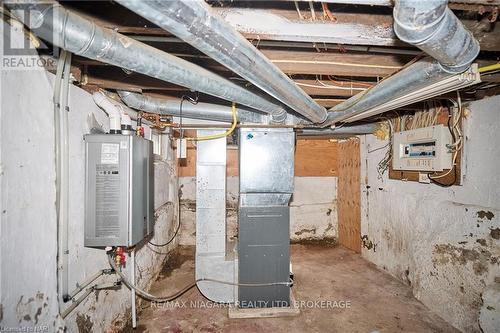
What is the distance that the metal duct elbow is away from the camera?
759mm

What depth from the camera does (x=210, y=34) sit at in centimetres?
85

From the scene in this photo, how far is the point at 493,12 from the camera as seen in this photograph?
3.37ft

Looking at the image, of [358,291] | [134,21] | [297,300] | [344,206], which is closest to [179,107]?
[134,21]

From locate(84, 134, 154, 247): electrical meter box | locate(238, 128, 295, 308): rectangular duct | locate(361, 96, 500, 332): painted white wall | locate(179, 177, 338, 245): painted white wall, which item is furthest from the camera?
locate(179, 177, 338, 245): painted white wall

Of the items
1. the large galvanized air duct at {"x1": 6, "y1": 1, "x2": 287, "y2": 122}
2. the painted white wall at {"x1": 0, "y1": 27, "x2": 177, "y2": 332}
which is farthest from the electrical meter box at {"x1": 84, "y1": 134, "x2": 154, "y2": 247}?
the large galvanized air duct at {"x1": 6, "y1": 1, "x2": 287, "y2": 122}

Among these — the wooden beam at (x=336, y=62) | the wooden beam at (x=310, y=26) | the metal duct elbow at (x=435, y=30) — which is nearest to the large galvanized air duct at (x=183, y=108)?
the wooden beam at (x=336, y=62)

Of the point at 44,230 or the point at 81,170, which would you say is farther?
the point at 81,170

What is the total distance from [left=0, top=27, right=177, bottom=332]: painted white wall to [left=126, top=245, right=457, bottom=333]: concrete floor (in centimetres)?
95

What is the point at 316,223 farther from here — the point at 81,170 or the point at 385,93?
the point at 81,170

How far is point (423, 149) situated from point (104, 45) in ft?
9.37

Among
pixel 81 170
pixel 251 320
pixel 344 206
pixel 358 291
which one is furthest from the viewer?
pixel 344 206

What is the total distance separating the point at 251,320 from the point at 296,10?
2601 millimetres

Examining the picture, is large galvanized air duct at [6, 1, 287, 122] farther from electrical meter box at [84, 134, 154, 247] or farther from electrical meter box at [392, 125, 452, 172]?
electrical meter box at [392, 125, 452, 172]

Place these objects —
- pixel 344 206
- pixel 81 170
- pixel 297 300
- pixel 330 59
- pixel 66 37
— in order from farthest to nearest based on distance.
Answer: pixel 344 206
pixel 297 300
pixel 81 170
pixel 330 59
pixel 66 37
